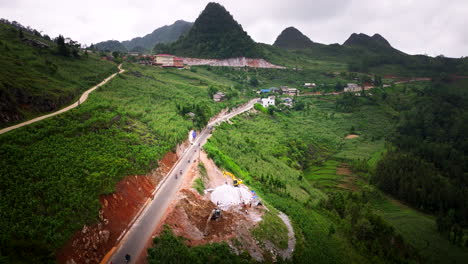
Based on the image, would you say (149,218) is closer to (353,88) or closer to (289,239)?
(289,239)

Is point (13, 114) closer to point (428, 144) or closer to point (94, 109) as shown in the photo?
point (94, 109)

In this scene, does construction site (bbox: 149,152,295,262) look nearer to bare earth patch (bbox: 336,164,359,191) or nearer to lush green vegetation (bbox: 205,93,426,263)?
lush green vegetation (bbox: 205,93,426,263)

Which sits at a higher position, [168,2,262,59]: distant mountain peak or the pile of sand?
[168,2,262,59]: distant mountain peak

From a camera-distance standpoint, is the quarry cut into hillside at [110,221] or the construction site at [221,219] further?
the construction site at [221,219]

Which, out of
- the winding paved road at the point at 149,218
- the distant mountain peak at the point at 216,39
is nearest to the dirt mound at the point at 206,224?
the winding paved road at the point at 149,218

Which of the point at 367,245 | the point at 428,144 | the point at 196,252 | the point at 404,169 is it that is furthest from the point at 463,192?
the point at 196,252

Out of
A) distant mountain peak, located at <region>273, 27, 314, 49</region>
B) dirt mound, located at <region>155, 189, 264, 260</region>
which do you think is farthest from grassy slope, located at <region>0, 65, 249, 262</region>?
distant mountain peak, located at <region>273, 27, 314, 49</region>

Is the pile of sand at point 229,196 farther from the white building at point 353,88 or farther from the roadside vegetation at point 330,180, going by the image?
the white building at point 353,88
